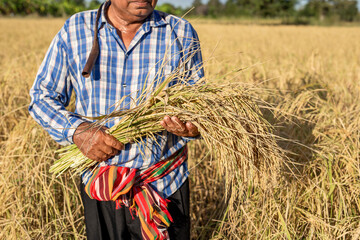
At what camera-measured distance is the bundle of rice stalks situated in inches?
40.7

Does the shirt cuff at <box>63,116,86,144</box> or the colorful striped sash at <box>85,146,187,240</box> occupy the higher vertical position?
the shirt cuff at <box>63,116,86,144</box>

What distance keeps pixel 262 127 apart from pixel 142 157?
0.45m

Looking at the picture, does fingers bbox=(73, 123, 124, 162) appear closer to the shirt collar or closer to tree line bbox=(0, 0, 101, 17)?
the shirt collar

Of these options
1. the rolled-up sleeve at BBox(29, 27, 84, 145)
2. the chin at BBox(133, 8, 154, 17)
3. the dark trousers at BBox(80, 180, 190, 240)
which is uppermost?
the chin at BBox(133, 8, 154, 17)

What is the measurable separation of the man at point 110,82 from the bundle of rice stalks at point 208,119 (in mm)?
48

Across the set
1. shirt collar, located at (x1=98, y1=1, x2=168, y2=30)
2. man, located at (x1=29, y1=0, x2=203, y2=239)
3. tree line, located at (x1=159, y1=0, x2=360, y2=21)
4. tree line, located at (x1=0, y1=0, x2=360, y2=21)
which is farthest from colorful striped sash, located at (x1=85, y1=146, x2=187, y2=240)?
tree line, located at (x1=159, y1=0, x2=360, y2=21)

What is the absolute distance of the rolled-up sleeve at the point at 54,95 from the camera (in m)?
1.11

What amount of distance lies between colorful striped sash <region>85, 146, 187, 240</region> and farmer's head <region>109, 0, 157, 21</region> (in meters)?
0.53

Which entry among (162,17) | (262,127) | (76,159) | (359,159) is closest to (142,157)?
(76,159)

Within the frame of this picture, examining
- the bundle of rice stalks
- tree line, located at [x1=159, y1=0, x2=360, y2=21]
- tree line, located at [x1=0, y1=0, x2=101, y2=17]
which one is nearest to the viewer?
the bundle of rice stalks

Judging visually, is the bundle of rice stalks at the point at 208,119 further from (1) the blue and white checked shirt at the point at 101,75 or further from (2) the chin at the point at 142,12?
(2) the chin at the point at 142,12

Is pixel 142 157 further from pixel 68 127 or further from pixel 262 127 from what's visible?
pixel 262 127

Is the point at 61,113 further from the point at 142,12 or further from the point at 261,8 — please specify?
the point at 261,8

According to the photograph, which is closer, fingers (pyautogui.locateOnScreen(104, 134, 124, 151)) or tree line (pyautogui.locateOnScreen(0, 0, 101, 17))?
fingers (pyautogui.locateOnScreen(104, 134, 124, 151))
